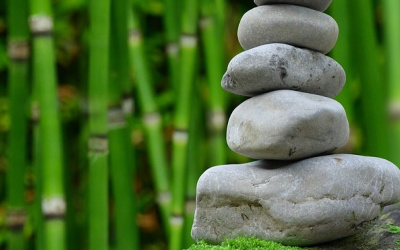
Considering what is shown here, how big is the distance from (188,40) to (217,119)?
10.2 inches

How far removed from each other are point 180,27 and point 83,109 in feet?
1.54

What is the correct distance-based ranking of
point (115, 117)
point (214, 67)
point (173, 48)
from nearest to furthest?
point (115, 117)
point (214, 67)
point (173, 48)

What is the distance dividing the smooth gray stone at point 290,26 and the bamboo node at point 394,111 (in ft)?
0.85

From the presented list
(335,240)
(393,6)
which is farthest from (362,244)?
(393,6)

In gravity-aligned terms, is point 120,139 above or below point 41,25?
below

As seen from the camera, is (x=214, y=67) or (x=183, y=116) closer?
(x=183, y=116)

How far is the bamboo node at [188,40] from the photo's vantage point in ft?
5.13

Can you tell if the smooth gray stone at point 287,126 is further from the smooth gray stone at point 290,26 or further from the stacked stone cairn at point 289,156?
the smooth gray stone at point 290,26

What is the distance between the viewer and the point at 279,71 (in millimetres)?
1095

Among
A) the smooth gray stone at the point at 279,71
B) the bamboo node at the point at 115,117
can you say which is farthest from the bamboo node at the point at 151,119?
the smooth gray stone at the point at 279,71

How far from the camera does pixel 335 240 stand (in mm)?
1154

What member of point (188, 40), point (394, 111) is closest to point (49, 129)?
point (188, 40)

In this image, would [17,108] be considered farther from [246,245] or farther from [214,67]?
[246,245]

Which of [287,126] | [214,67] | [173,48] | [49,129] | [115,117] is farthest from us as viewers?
[173,48]
